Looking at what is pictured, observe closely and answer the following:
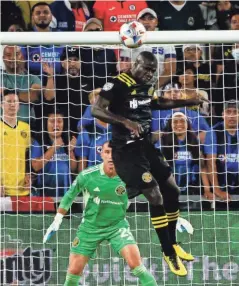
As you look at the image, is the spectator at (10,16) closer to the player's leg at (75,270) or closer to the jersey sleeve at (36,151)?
the jersey sleeve at (36,151)

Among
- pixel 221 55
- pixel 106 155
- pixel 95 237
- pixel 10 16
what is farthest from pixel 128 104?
pixel 10 16

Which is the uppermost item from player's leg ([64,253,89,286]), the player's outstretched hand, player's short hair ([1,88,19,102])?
player's short hair ([1,88,19,102])

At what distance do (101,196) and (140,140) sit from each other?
5.21 feet

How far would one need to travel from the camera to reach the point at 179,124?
10633mm

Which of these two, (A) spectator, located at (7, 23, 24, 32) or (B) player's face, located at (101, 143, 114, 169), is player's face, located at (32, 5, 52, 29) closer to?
(A) spectator, located at (7, 23, 24, 32)

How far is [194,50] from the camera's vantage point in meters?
11.4

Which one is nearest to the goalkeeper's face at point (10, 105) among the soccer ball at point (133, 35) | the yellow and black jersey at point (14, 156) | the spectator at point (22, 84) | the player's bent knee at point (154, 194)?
the yellow and black jersey at point (14, 156)

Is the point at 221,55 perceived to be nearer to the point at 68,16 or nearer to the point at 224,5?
the point at 224,5

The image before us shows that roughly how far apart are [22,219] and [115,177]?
117cm

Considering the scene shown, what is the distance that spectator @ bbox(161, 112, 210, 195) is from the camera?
1066cm

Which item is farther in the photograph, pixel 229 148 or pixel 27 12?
pixel 27 12

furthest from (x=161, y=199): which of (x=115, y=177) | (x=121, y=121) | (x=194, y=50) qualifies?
(x=194, y=50)

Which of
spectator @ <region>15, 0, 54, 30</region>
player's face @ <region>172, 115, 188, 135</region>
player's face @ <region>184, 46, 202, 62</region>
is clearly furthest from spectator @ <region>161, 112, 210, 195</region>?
spectator @ <region>15, 0, 54, 30</region>

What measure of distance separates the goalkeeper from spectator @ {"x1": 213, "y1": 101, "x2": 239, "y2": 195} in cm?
129
